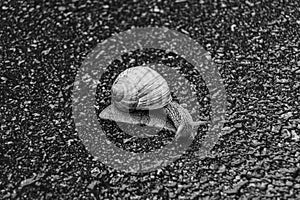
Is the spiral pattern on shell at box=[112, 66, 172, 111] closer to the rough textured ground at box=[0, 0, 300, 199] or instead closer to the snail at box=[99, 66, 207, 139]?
the snail at box=[99, 66, 207, 139]

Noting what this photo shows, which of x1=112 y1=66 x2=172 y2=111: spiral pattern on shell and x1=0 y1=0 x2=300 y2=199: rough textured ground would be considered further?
x1=112 y1=66 x2=172 y2=111: spiral pattern on shell

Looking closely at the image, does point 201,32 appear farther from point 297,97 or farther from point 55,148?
point 55,148

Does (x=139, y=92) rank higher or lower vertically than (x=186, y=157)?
higher

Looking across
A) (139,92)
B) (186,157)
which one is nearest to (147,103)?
(139,92)

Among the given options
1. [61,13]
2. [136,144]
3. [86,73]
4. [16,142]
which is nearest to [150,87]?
[136,144]

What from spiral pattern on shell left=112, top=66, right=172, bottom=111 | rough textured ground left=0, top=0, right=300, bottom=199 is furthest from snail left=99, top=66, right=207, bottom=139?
rough textured ground left=0, top=0, right=300, bottom=199

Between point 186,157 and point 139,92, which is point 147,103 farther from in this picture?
point 186,157
